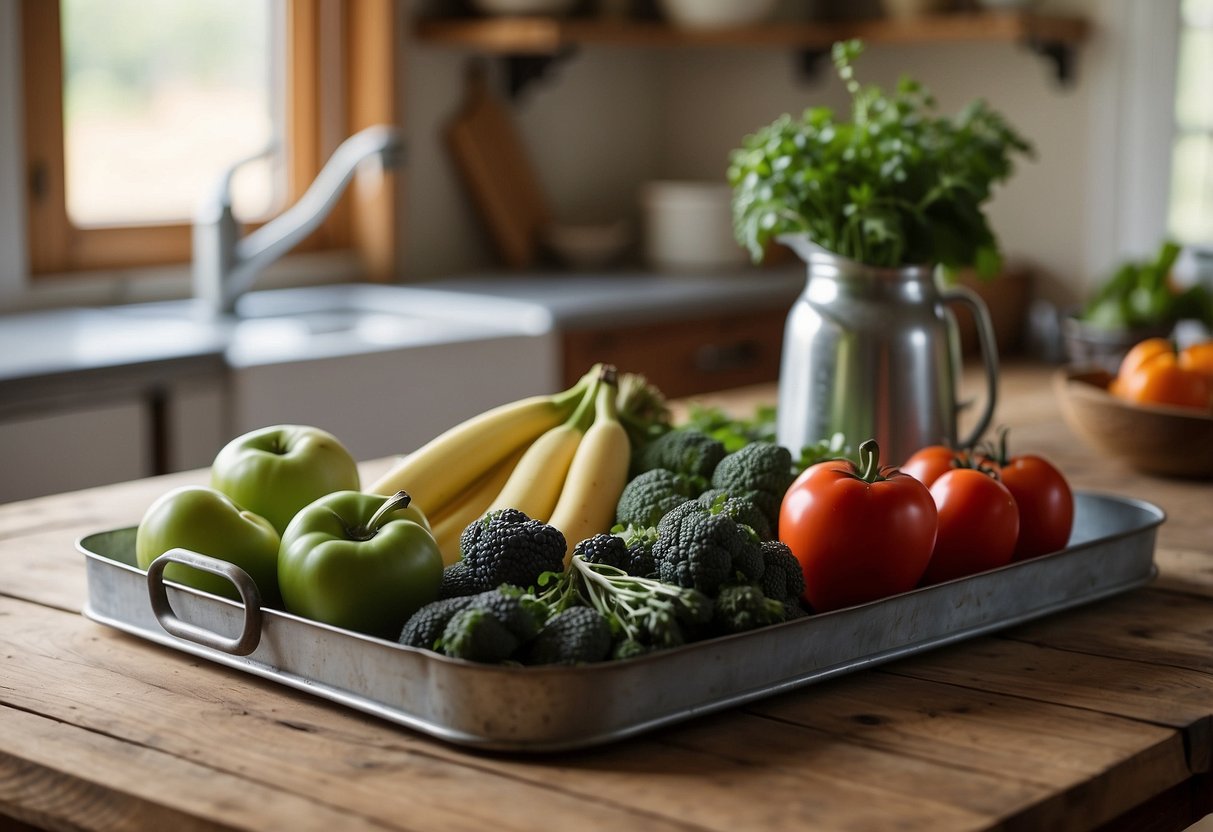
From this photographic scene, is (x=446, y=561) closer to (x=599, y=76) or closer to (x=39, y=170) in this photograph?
(x=39, y=170)

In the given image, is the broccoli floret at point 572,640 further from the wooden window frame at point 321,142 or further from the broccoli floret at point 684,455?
the wooden window frame at point 321,142

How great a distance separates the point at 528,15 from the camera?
358 cm

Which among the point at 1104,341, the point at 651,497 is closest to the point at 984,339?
the point at 651,497

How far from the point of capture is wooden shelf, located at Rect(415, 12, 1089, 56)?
345cm

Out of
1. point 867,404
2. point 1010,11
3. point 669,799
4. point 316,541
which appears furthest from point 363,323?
point 669,799

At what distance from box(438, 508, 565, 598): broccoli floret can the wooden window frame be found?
234cm

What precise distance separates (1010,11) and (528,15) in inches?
45.5

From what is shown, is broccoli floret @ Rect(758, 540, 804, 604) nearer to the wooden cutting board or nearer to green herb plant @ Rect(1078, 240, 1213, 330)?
green herb plant @ Rect(1078, 240, 1213, 330)

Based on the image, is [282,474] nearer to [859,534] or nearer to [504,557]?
[504,557]

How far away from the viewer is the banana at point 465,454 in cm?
127

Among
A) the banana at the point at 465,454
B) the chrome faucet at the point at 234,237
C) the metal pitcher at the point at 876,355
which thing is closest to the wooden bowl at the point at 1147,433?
the metal pitcher at the point at 876,355

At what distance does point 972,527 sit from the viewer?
116 centimetres

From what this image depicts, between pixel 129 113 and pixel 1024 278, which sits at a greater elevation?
pixel 129 113

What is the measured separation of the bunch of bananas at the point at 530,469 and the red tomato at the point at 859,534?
201 mm
